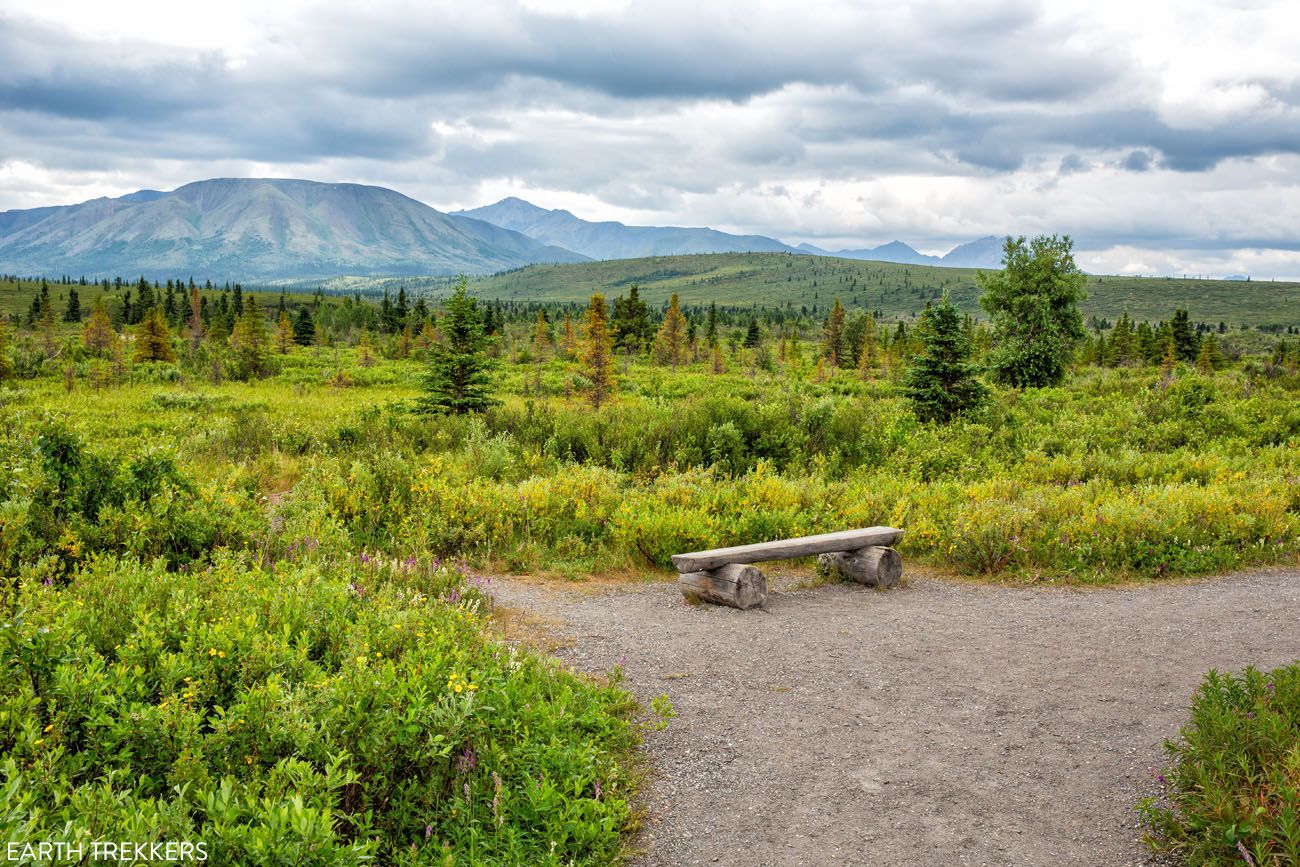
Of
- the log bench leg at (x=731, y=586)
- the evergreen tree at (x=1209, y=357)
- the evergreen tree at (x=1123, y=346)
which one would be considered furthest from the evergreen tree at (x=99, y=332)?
the evergreen tree at (x=1123, y=346)

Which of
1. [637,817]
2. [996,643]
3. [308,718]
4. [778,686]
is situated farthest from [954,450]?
[308,718]

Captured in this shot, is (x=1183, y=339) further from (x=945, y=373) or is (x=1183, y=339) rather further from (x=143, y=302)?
(x=143, y=302)

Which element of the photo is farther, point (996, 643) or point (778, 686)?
point (996, 643)

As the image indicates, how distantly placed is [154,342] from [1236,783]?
55949 mm

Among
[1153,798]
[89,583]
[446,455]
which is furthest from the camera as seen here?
[446,455]

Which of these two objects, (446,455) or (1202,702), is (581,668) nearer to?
(1202,702)

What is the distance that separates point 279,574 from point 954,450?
13269 millimetres

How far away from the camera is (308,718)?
13.0ft

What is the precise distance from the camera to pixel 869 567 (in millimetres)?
8773

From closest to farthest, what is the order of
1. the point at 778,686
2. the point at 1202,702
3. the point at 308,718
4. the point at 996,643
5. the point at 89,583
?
the point at 308,718, the point at 1202,702, the point at 89,583, the point at 778,686, the point at 996,643

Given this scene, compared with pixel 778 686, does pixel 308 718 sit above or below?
above

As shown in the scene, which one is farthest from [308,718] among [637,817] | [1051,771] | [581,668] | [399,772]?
[1051,771]

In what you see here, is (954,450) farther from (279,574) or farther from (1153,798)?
(279,574)

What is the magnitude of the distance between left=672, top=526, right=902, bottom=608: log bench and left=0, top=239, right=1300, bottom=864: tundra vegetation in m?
1.11
